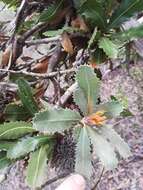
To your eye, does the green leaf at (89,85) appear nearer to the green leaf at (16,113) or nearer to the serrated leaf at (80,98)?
the serrated leaf at (80,98)

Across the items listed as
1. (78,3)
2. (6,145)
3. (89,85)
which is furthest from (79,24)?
(6,145)

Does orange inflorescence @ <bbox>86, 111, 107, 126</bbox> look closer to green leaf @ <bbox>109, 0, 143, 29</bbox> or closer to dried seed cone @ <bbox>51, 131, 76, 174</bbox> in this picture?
dried seed cone @ <bbox>51, 131, 76, 174</bbox>

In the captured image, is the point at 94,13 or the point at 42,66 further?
the point at 42,66

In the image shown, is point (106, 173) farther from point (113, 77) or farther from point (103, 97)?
point (113, 77)

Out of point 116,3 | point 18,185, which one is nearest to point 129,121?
point 18,185

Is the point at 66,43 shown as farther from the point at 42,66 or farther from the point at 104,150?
the point at 104,150

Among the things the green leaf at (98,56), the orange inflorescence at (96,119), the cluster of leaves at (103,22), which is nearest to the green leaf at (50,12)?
the cluster of leaves at (103,22)
